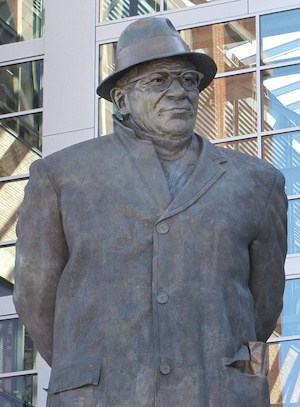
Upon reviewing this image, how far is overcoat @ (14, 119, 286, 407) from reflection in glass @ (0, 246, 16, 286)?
2634 cm

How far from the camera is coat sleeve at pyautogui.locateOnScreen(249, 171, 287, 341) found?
1098cm

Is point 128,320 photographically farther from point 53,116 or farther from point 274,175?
point 53,116

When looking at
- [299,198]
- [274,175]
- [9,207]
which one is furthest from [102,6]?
[274,175]

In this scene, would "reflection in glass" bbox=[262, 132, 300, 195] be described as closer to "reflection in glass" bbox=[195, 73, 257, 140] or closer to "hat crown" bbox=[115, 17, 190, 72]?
"reflection in glass" bbox=[195, 73, 257, 140]

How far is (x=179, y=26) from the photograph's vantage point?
36.5m

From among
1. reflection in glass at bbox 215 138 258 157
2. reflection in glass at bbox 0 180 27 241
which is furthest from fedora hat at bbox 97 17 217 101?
reflection in glass at bbox 0 180 27 241

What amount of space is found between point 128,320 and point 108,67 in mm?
27700

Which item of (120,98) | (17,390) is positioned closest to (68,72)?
(17,390)

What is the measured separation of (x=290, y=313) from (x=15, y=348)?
18.4ft

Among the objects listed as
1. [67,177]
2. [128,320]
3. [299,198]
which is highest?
[299,198]

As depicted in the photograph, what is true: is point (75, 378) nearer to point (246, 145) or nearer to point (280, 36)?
point (246, 145)

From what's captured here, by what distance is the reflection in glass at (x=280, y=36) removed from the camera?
35594mm

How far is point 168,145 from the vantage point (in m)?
11.0

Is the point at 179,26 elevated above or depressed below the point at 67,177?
above
